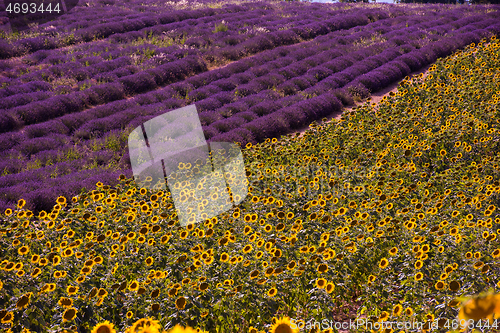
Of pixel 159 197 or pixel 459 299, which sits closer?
pixel 459 299

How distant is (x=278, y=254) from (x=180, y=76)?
11008mm

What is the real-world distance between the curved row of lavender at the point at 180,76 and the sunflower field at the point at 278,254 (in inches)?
109

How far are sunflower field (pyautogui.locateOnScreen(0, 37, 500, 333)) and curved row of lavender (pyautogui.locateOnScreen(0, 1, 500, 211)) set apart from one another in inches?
109

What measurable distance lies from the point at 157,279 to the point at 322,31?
17.4 metres

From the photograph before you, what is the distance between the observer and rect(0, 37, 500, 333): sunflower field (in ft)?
9.08

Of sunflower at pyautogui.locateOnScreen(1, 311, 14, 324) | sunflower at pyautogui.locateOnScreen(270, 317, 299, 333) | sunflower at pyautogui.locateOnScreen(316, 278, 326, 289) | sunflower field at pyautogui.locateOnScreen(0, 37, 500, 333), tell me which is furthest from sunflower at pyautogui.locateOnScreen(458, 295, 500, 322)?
sunflower at pyautogui.locateOnScreen(1, 311, 14, 324)

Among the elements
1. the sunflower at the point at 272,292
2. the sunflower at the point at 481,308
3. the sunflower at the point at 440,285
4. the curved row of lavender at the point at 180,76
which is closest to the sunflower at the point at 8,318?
the sunflower at the point at 272,292

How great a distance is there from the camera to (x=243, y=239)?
12.0 ft

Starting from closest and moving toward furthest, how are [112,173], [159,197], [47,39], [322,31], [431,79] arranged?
1. [159,197]
2. [112,173]
3. [431,79]
4. [47,39]
5. [322,31]

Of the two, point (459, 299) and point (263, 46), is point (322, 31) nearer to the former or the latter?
point (263, 46)

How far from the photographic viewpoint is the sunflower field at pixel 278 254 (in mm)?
2768

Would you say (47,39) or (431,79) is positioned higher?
(47,39)

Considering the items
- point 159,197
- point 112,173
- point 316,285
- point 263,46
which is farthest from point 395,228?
point 263,46

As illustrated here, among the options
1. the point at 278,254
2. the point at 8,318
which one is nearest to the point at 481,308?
the point at 278,254
